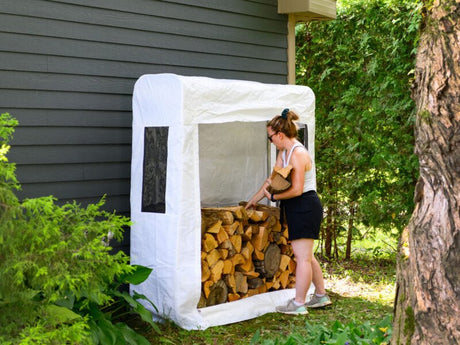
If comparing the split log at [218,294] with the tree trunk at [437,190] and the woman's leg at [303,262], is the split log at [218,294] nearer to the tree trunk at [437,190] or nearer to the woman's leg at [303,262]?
the woman's leg at [303,262]

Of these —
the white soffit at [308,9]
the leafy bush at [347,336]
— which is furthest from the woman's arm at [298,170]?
the white soffit at [308,9]

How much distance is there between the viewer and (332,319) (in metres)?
5.51

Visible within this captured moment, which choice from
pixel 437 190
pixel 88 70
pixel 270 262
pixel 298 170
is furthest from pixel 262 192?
pixel 437 190

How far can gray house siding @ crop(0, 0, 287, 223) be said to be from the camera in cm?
484

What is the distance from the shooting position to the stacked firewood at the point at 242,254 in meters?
5.29

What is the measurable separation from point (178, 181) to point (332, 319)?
1802 mm

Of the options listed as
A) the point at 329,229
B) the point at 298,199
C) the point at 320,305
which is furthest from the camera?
the point at 329,229

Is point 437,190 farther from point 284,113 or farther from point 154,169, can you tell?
point 154,169

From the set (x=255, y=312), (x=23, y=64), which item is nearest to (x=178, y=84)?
(x=23, y=64)

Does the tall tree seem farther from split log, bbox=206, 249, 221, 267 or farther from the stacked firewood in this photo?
split log, bbox=206, 249, 221, 267

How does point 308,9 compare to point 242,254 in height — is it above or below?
above

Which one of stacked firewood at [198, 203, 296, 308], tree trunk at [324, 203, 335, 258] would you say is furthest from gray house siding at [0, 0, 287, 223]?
tree trunk at [324, 203, 335, 258]

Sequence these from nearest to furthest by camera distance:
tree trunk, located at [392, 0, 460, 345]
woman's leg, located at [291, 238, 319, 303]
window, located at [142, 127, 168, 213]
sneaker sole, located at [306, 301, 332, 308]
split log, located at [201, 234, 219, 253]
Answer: tree trunk, located at [392, 0, 460, 345], window, located at [142, 127, 168, 213], split log, located at [201, 234, 219, 253], woman's leg, located at [291, 238, 319, 303], sneaker sole, located at [306, 301, 332, 308]

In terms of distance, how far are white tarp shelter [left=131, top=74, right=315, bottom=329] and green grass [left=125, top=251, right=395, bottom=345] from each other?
0.44 ft
